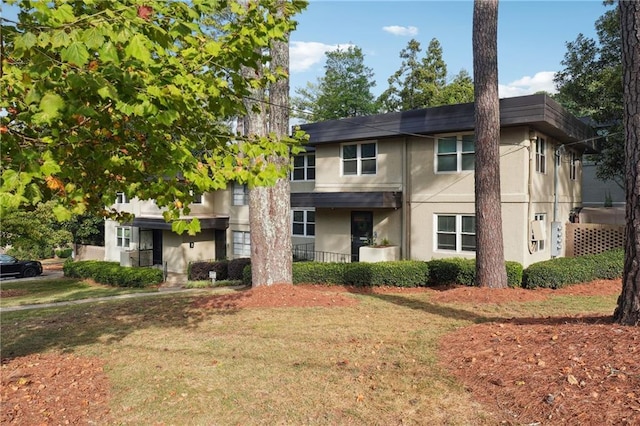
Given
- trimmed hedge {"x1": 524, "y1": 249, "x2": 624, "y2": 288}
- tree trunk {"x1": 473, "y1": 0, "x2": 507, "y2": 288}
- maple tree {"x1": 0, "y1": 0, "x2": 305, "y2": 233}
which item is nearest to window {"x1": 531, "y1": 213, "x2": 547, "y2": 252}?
trimmed hedge {"x1": 524, "y1": 249, "x2": 624, "y2": 288}

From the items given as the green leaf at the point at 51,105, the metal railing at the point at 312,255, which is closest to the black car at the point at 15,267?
the metal railing at the point at 312,255

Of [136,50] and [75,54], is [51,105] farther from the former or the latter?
[136,50]

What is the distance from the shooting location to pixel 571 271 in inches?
489

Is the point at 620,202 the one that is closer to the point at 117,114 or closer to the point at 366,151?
the point at 366,151

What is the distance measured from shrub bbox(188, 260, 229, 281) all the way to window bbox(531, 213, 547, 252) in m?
12.8

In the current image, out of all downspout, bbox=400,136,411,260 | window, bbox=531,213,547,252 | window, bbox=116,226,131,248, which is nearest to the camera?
window, bbox=531,213,547,252

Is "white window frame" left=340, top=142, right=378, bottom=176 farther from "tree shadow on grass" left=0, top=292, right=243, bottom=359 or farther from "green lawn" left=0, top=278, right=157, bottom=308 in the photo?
"green lawn" left=0, top=278, right=157, bottom=308

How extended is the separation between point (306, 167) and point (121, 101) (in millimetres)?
18046

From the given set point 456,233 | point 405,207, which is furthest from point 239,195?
point 456,233

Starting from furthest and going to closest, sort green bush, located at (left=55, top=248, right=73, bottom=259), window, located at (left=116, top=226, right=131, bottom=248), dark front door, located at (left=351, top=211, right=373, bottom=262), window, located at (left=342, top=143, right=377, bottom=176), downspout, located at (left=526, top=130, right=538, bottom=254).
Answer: green bush, located at (left=55, top=248, right=73, bottom=259), window, located at (left=116, top=226, right=131, bottom=248), dark front door, located at (left=351, top=211, right=373, bottom=262), window, located at (left=342, top=143, right=377, bottom=176), downspout, located at (left=526, top=130, right=538, bottom=254)

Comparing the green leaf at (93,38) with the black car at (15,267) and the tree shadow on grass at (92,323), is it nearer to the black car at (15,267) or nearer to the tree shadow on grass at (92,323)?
the tree shadow on grass at (92,323)

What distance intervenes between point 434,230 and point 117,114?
13568 millimetres

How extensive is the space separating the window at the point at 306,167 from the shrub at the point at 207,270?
5597 millimetres

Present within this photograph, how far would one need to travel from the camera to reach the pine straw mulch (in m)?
3.73
